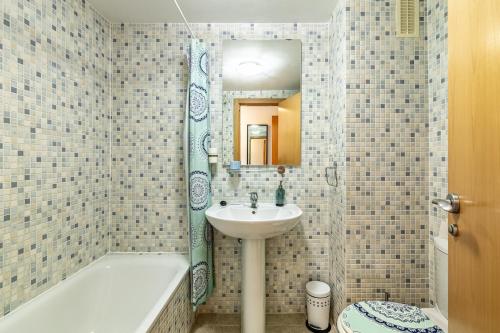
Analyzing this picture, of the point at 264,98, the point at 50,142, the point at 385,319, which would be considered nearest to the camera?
the point at 385,319

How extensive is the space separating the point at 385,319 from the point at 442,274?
1.16 feet

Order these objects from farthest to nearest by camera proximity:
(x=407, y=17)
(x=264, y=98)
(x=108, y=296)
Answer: (x=264, y=98), (x=108, y=296), (x=407, y=17)

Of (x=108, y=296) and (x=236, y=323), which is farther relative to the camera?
(x=236, y=323)

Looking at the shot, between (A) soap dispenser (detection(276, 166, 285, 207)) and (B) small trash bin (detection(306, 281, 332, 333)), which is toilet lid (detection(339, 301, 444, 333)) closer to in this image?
(B) small trash bin (detection(306, 281, 332, 333))

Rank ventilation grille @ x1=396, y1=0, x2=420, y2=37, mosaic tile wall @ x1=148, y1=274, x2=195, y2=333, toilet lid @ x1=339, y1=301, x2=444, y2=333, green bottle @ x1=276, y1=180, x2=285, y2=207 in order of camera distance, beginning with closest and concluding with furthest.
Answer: toilet lid @ x1=339, y1=301, x2=444, y2=333, mosaic tile wall @ x1=148, y1=274, x2=195, y2=333, ventilation grille @ x1=396, y1=0, x2=420, y2=37, green bottle @ x1=276, y1=180, x2=285, y2=207

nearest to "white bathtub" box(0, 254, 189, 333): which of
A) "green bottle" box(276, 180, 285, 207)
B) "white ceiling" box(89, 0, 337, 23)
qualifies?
"green bottle" box(276, 180, 285, 207)

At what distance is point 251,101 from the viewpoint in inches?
71.8

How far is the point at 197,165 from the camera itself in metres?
1.66

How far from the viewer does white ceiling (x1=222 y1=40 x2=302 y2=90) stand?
1.82 metres

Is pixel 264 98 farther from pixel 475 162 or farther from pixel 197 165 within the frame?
pixel 475 162

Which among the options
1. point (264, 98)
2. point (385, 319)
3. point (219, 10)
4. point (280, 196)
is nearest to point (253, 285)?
point (280, 196)

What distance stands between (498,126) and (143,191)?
194cm

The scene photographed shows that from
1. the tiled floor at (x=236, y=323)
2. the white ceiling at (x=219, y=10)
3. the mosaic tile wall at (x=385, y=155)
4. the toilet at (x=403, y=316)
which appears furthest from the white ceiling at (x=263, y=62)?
Answer: the tiled floor at (x=236, y=323)

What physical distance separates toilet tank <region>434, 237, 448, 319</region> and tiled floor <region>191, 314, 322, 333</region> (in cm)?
88
